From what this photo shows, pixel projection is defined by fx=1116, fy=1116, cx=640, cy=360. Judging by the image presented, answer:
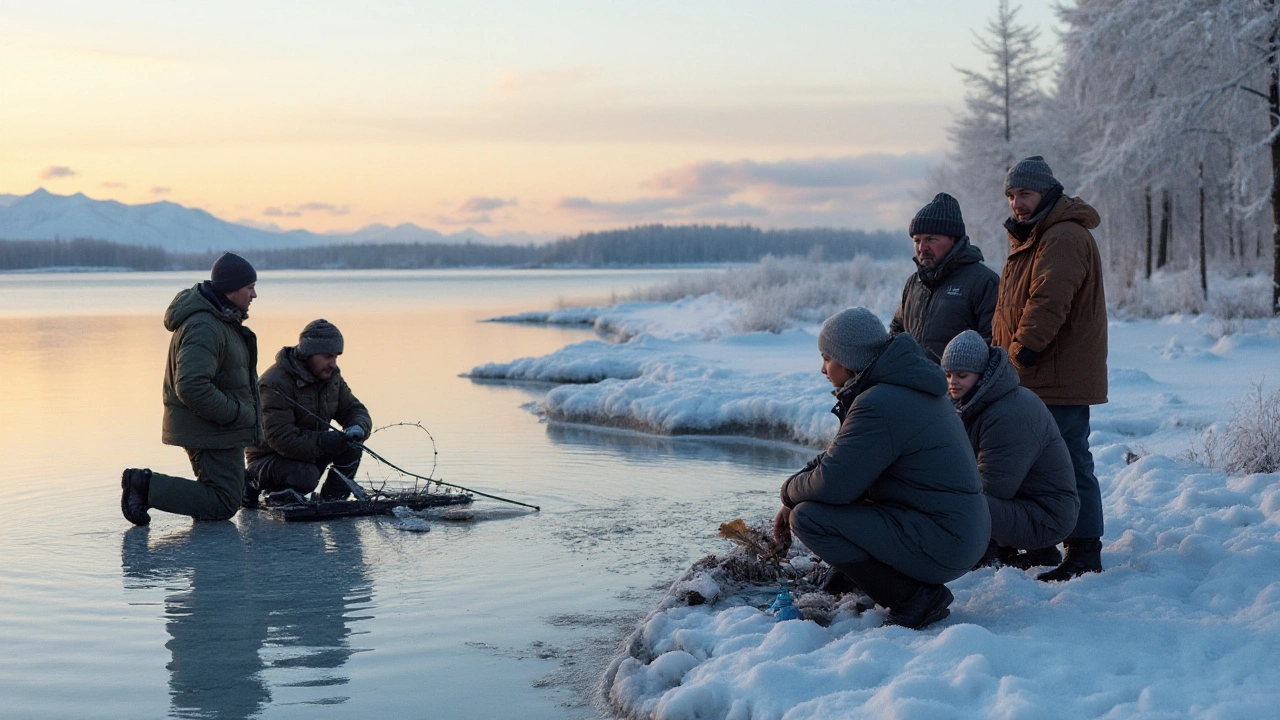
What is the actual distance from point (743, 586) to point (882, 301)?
784 inches

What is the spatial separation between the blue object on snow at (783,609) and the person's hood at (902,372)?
3.51 feet

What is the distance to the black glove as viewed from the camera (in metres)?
8.07

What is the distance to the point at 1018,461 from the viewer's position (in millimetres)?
4949

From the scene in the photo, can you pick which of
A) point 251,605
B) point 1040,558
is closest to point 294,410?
point 251,605

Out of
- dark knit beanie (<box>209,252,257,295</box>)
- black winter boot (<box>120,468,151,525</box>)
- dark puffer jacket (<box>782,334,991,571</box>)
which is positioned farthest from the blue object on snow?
black winter boot (<box>120,468,151,525</box>)

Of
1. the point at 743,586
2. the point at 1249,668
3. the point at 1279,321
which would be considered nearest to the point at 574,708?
the point at 743,586

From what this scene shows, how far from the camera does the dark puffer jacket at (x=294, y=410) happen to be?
808 centimetres

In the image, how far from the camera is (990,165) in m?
34.8

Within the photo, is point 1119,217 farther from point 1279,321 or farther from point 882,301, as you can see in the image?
point 1279,321

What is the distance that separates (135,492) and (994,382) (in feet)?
18.4

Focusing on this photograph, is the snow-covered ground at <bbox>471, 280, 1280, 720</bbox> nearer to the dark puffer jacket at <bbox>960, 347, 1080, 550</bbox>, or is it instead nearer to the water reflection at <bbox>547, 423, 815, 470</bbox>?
the dark puffer jacket at <bbox>960, 347, 1080, 550</bbox>

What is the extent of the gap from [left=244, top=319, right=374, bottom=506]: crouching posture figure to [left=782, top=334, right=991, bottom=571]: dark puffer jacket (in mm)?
4580

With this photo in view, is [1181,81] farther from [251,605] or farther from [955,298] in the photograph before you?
[251,605]

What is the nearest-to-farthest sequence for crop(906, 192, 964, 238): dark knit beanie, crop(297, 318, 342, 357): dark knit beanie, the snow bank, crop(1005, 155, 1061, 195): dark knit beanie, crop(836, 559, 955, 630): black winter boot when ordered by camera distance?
the snow bank → crop(836, 559, 955, 630): black winter boot → crop(1005, 155, 1061, 195): dark knit beanie → crop(906, 192, 964, 238): dark knit beanie → crop(297, 318, 342, 357): dark knit beanie
